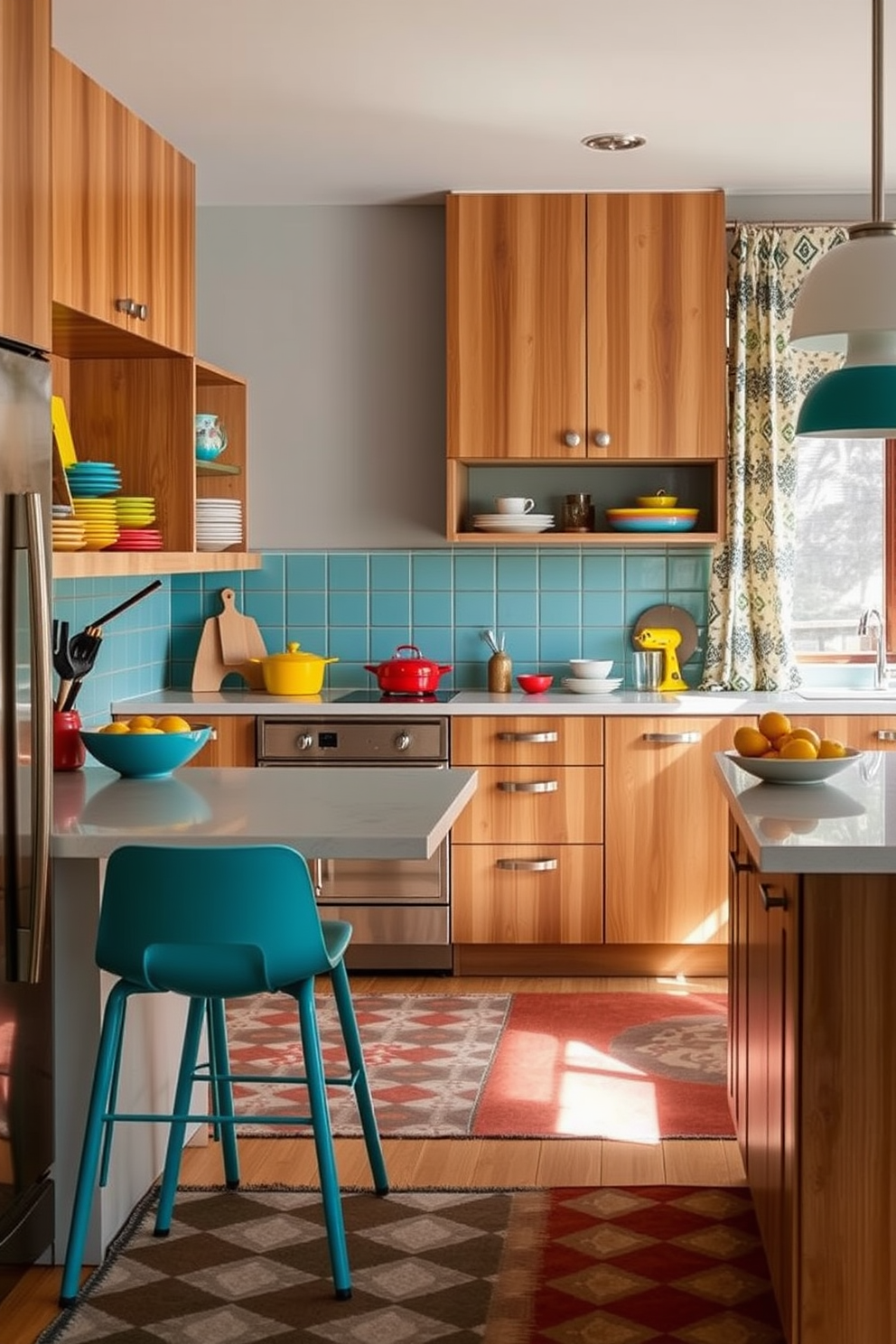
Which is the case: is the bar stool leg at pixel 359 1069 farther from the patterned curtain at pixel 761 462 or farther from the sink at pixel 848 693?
the patterned curtain at pixel 761 462

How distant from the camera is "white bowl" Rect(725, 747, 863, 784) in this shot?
3348 mm

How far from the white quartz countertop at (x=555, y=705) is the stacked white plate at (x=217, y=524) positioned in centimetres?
53

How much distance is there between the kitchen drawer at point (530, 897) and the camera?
5512 millimetres

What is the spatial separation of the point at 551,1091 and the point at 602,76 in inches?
103

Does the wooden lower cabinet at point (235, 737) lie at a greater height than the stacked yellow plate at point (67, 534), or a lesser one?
lesser

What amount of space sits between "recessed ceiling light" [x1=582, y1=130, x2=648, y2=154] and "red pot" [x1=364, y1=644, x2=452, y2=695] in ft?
Result: 5.66

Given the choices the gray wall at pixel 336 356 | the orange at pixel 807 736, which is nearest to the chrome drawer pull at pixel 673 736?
the gray wall at pixel 336 356

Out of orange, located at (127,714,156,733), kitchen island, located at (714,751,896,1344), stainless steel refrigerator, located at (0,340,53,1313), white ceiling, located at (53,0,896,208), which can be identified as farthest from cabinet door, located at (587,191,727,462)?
kitchen island, located at (714,751,896,1344)

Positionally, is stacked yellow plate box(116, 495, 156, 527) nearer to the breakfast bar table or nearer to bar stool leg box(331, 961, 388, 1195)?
the breakfast bar table

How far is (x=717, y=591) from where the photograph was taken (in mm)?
5871

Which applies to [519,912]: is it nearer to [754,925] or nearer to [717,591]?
[717,591]

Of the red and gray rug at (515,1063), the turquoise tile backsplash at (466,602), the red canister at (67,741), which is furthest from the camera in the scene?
the turquoise tile backsplash at (466,602)

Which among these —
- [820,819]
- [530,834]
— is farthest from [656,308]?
[820,819]

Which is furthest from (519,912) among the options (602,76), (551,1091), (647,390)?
(602,76)
